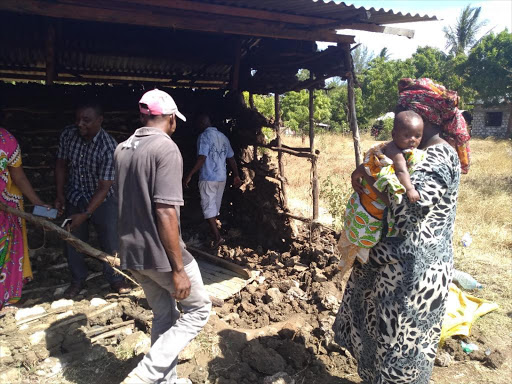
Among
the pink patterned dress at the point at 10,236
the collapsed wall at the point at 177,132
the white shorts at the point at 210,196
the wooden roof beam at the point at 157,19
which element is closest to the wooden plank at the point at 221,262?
the white shorts at the point at 210,196

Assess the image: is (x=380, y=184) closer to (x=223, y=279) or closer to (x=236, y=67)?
(x=223, y=279)

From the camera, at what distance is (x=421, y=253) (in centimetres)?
247

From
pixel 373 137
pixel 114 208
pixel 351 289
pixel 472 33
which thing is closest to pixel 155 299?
pixel 351 289

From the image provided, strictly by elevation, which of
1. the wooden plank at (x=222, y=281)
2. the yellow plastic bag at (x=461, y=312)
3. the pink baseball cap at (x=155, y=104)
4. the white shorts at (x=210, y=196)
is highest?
the pink baseball cap at (x=155, y=104)

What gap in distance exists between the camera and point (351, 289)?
2.97 meters

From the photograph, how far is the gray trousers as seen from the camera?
238 centimetres

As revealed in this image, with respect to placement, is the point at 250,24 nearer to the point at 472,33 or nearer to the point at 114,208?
the point at 114,208

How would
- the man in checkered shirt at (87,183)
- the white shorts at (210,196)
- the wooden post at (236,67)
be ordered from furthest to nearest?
the wooden post at (236,67)
the white shorts at (210,196)
the man in checkered shirt at (87,183)

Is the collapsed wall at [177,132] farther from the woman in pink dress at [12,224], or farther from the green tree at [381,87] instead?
the green tree at [381,87]

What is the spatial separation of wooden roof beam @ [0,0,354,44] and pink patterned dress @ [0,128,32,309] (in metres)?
1.10

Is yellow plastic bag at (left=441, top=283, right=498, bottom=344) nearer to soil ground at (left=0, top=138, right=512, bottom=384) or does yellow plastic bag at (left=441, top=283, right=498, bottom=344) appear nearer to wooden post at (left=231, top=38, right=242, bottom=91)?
soil ground at (left=0, top=138, right=512, bottom=384)

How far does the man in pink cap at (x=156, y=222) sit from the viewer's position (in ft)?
7.34

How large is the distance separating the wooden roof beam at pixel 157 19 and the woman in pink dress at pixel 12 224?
3.60 feet

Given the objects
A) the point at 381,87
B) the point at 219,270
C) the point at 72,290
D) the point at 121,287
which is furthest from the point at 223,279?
the point at 381,87
